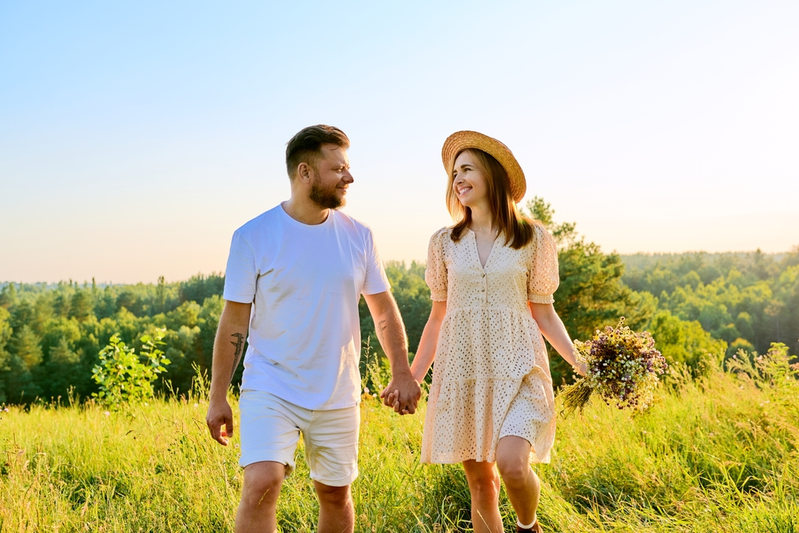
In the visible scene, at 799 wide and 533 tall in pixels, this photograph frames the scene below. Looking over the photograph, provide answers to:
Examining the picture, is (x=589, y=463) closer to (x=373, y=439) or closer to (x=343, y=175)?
(x=373, y=439)

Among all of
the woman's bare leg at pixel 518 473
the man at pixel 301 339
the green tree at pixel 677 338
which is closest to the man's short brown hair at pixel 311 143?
the man at pixel 301 339

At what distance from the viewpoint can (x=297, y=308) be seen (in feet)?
10.4

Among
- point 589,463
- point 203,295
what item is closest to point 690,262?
point 203,295

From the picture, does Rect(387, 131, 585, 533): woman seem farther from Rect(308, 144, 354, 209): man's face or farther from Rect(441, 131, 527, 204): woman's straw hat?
Rect(308, 144, 354, 209): man's face

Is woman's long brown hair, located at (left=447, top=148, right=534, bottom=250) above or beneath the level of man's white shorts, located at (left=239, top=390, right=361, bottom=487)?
above

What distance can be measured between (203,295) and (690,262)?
190 feet

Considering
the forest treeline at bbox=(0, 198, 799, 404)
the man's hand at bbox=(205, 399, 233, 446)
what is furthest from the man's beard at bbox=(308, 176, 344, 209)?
the forest treeline at bbox=(0, 198, 799, 404)

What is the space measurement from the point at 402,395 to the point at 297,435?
58 centimetres

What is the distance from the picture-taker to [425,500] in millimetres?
4289

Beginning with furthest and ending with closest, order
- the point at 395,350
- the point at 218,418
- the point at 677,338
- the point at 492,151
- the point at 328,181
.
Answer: the point at 677,338
the point at 492,151
the point at 395,350
the point at 328,181
the point at 218,418

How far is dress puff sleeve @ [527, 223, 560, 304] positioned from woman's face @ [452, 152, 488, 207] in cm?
36

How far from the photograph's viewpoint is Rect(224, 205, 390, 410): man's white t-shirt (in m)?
3.14

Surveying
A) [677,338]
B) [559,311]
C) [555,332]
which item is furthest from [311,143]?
[677,338]

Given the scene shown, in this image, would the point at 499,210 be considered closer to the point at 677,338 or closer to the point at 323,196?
the point at 323,196
